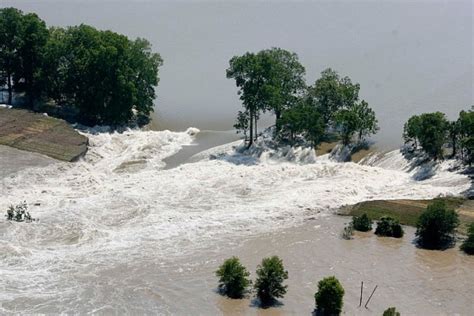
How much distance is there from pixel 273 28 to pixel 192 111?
47.3 m

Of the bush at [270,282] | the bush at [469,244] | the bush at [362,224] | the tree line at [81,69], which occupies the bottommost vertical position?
the bush at [270,282]

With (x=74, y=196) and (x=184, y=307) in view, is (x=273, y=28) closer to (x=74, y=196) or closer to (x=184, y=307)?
(x=74, y=196)

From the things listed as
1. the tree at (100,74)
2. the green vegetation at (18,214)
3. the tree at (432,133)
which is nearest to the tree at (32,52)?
the tree at (100,74)

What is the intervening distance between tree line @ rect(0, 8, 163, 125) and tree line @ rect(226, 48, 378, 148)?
1259 centimetres

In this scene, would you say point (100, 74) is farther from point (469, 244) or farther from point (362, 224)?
point (469, 244)

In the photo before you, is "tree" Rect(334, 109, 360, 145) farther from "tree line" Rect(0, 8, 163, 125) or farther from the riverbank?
the riverbank

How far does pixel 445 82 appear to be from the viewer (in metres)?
83.8

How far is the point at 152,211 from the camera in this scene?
47.2 m

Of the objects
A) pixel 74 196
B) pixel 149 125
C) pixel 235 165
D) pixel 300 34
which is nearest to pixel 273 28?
pixel 300 34

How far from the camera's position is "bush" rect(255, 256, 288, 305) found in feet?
113

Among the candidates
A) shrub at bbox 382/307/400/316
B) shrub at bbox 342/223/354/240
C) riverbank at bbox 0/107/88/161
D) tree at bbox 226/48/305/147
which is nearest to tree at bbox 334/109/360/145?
tree at bbox 226/48/305/147

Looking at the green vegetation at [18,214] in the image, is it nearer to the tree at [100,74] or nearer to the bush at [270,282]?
the bush at [270,282]

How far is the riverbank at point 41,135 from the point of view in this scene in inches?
2328

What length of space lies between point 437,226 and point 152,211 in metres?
19.2
